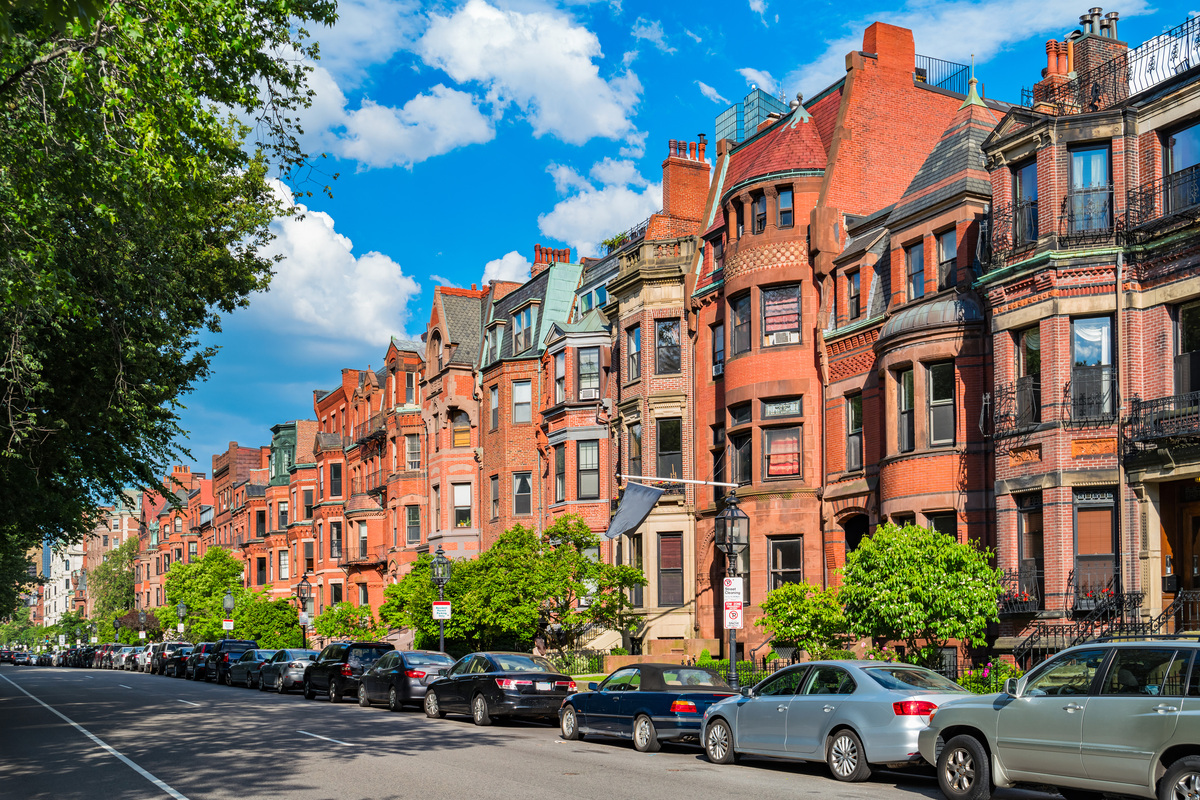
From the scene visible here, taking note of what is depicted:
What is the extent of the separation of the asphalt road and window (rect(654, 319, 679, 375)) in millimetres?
16094

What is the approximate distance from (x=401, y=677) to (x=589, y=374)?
18194 mm

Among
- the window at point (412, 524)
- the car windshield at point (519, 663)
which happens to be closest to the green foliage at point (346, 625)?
the window at point (412, 524)

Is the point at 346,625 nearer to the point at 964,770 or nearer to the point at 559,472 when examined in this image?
the point at 559,472

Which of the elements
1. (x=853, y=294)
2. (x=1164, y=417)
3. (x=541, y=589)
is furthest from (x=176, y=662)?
(x=1164, y=417)

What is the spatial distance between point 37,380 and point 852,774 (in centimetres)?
1332

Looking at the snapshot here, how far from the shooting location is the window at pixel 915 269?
28.7m

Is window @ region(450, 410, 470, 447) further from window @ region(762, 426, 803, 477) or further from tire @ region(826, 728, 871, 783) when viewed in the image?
tire @ region(826, 728, 871, 783)

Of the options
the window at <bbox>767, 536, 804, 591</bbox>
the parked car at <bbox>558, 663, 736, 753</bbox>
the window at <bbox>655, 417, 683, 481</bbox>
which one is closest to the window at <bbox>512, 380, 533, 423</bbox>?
the window at <bbox>655, 417, 683, 481</bbox>

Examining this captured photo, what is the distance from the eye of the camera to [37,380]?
18484mm

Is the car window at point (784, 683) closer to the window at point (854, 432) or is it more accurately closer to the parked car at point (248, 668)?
the window at point (854, 432)

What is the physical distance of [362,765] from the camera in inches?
622

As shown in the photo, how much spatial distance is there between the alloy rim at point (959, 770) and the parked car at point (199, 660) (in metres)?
40.2

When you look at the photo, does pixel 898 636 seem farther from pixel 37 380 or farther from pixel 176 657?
pixel 176 657

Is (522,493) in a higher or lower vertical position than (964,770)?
higher
